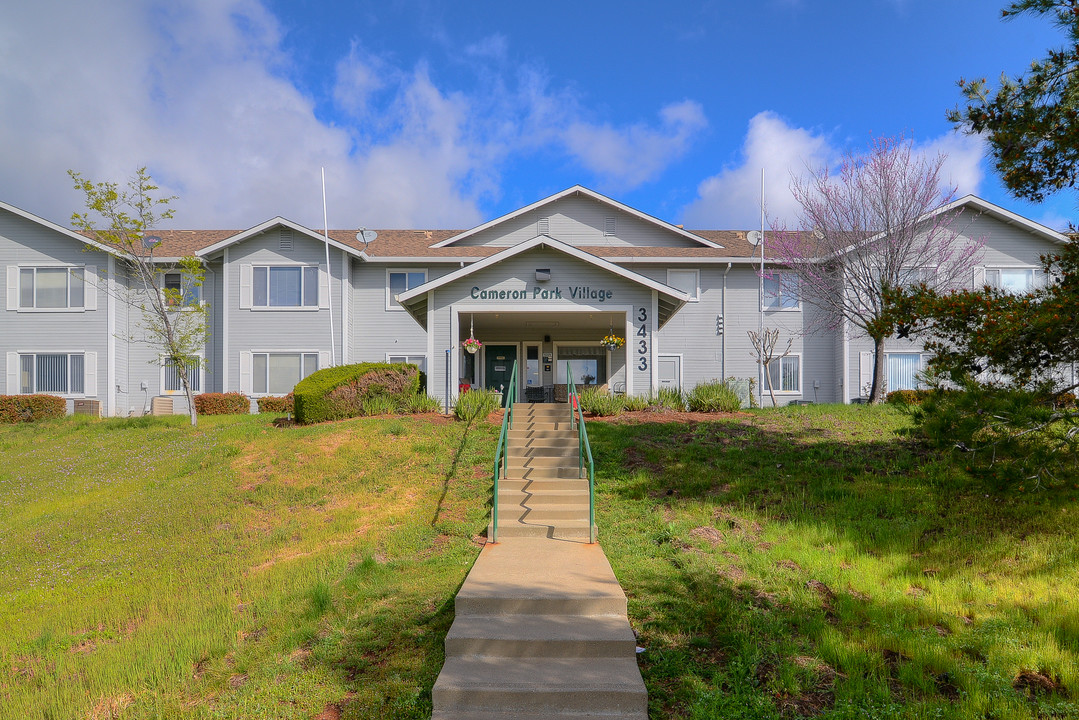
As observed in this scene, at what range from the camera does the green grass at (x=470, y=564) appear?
499cm

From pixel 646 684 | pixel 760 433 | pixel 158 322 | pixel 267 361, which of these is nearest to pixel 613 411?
pixel 760 433

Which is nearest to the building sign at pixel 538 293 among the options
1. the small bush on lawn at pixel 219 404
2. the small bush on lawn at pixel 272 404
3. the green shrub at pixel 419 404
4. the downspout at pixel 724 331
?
the green shrub at pixel 419 404

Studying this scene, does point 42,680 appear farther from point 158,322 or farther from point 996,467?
point 158,322

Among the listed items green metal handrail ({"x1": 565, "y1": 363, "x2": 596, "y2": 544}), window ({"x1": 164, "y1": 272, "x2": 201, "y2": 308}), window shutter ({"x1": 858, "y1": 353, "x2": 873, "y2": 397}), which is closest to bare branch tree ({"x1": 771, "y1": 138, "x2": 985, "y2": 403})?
window shutter ({"x1": 858, "y1": 353, "x2": 873, "y2": 397})

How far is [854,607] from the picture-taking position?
6.05m

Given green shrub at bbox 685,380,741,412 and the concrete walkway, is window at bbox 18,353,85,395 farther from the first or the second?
green shrub at bbox 685,380,741,412

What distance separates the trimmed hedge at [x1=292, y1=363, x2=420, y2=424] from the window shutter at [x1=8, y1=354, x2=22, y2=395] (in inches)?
533

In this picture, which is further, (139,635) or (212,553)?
(212,553)

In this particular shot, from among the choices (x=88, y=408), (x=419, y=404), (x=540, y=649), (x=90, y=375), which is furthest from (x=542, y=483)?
(x=90, y=375)

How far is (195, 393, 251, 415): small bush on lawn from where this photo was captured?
2052 cm

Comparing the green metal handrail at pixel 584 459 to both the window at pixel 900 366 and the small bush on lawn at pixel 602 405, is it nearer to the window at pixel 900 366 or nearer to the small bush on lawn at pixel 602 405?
the small bush on lawn at pixel 602 405

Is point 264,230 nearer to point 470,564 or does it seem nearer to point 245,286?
point 245,286

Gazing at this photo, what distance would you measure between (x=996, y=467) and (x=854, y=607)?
2.46m

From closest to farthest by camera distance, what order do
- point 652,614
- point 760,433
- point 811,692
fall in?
point 811,692 → point 652,614 → point 760,433
